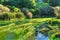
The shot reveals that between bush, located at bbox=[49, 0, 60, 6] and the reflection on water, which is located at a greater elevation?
bush, located at bbox=[49, 0, 60, 6]

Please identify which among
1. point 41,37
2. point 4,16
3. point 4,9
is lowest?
point 41,37

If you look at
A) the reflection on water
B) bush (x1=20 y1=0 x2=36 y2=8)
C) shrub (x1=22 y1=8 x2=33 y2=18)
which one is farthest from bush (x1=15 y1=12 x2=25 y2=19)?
the reflection on water

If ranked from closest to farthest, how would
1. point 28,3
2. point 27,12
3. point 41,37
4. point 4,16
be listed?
point 41,37 < point 4,16 < point 27,12 < point 28,3

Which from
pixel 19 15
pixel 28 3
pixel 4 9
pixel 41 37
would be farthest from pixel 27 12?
pixel 41 37

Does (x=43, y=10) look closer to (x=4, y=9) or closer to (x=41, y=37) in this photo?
(x=4, y=9)

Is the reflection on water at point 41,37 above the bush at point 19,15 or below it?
below

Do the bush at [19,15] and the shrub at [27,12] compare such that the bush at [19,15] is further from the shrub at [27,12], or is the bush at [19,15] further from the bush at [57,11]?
the bush at [57,11]

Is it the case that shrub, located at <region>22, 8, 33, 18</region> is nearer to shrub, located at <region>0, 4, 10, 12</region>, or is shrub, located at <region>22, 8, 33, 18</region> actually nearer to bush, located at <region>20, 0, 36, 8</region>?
bush, located at <region>20, 0, 36, 8</region>

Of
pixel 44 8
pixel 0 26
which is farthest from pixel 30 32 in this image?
pixel 44 8

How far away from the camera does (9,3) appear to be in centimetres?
624

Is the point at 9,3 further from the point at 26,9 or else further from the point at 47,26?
the point at 47,26

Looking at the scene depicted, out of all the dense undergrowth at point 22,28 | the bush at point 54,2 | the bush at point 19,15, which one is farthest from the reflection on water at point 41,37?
the bush at point 54,2

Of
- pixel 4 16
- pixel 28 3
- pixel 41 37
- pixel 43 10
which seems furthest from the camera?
pixel 28 3

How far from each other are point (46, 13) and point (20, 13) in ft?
2.11
